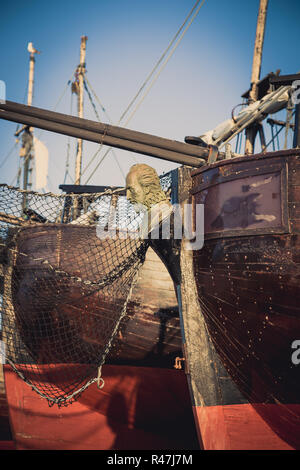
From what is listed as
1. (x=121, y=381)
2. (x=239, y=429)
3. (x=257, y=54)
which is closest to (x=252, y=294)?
(x=239, y=429)

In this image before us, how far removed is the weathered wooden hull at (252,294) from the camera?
278 centimetres

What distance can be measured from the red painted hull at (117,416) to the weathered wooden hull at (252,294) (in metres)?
2.25

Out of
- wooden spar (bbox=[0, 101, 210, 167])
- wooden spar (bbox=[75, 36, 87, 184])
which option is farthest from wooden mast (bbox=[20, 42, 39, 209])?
wooden spar (bbox=[0, 101, 210, 167])

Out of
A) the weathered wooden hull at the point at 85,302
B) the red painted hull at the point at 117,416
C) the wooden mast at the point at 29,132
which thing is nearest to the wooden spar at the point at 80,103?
the wooden mast at the point at 29,132

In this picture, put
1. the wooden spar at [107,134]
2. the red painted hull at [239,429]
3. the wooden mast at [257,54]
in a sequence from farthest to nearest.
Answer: the wooden mast at [257,54]
the wooden spar at [107,134]
the red painted hull at [239,429]

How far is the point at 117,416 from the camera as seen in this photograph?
5.57 meters

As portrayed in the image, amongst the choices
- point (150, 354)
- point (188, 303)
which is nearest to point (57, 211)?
point (188, 303)

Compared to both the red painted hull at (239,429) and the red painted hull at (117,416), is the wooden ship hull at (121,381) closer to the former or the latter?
the red painted hull at (117,416)

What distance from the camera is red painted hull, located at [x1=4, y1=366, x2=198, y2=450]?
5.41 meters

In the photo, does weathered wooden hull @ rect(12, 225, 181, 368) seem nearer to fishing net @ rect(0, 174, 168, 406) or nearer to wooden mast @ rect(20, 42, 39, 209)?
fishing net @ rect(0, 174, 168, 406)

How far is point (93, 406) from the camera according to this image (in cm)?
566
